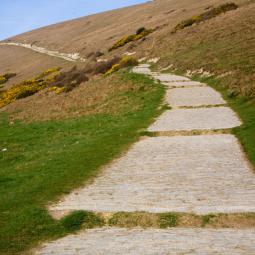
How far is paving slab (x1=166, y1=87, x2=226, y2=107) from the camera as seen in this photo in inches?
906

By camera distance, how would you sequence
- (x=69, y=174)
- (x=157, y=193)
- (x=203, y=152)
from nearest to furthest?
(x=157, y=193) → (x=69, y=174) → (x=203, y=152)

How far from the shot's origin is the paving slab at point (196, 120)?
17719 mm

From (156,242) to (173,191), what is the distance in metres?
2.81

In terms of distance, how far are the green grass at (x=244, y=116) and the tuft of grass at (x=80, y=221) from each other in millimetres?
5281

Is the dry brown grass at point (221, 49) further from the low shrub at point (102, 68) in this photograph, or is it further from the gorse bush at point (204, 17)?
the low shrub at point (102, 68)

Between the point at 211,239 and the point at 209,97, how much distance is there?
54.1 feet

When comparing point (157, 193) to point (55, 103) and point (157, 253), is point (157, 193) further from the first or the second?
point (55, 103)

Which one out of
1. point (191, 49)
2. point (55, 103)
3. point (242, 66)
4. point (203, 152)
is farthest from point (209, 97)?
point (191, 49)

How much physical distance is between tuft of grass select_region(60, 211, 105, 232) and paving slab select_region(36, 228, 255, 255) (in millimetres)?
286

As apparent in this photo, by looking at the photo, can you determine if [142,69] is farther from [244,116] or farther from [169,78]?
[244,116]

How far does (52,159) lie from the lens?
1494cm

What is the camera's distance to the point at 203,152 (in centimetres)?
1420

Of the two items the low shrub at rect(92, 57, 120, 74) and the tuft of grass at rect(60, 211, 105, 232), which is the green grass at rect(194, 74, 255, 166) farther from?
the low shrub at rect(92, 57, 120, 74)

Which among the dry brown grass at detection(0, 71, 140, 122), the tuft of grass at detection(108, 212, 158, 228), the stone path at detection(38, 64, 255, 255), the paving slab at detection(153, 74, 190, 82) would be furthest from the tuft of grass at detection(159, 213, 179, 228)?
the paving slab at detection(153, 74, 190, 82)
